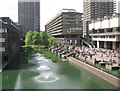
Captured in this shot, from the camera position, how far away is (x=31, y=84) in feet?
79.9

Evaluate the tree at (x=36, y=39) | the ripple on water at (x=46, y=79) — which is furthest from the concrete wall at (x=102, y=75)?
the tree at (x=36, y=39)

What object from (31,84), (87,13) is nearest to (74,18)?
(87,13)

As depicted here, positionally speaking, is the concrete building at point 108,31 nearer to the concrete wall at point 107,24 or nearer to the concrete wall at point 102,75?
the concrete wall at point 107,24

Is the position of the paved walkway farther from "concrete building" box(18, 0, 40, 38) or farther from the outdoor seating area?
"concrete building" box(18, 0, 40, 38)

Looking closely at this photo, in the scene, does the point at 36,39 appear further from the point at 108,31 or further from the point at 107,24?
the point at 108,31

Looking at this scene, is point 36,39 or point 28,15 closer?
point 36,39

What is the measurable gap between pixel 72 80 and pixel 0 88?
474 inches

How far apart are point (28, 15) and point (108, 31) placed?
118955 mm

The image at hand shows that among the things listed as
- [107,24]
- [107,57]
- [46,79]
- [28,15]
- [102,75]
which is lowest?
[46,79]

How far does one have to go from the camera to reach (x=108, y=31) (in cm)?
6388

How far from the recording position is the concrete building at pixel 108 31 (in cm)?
5728

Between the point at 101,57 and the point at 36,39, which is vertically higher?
the point at 36,39

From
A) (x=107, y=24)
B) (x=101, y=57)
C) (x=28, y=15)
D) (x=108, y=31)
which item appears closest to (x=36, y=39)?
(x=107, y=24)

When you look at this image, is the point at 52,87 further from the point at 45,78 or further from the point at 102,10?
the point at 102,10
